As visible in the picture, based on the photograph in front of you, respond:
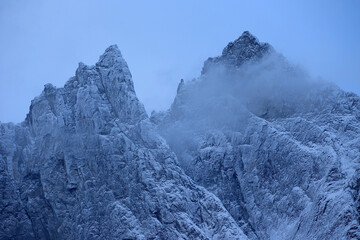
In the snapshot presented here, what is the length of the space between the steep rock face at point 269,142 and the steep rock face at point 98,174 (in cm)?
865

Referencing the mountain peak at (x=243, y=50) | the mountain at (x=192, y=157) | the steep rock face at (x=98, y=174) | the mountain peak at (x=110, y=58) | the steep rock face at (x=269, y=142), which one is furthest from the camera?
the mountain peak at (x=243, y=50)

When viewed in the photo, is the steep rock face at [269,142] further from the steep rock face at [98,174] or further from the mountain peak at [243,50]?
the steep rock face at [98,174]

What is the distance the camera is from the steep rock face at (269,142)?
9394 centimetres

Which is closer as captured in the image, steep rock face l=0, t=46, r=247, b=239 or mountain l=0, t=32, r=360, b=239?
mountain l=0, t=32, r=360, b=239

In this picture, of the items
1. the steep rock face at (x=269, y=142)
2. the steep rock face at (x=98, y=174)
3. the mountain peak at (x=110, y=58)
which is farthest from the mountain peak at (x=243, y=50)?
the steep rock face at (x=98, y=174)

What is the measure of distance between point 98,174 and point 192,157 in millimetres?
23914

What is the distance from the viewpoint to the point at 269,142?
112m

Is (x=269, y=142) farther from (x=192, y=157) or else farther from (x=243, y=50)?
(x=243, y=50)

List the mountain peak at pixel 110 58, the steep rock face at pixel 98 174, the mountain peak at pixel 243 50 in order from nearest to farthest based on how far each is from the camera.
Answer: the steep rock face at pixel 98 174 → the mountain peak at pixel 110 58 → the mountain peak at pixel 243 50

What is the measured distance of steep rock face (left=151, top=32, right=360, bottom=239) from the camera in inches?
3698

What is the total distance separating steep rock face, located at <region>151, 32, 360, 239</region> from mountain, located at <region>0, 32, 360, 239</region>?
26 cm

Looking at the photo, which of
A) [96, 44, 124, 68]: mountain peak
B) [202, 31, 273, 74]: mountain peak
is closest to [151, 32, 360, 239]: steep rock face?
[202, 31, 273, 74]: mountain peak

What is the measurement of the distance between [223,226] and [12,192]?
47.9 metres

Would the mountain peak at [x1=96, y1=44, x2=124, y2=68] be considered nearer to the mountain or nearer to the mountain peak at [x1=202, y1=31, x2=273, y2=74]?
the mountain
